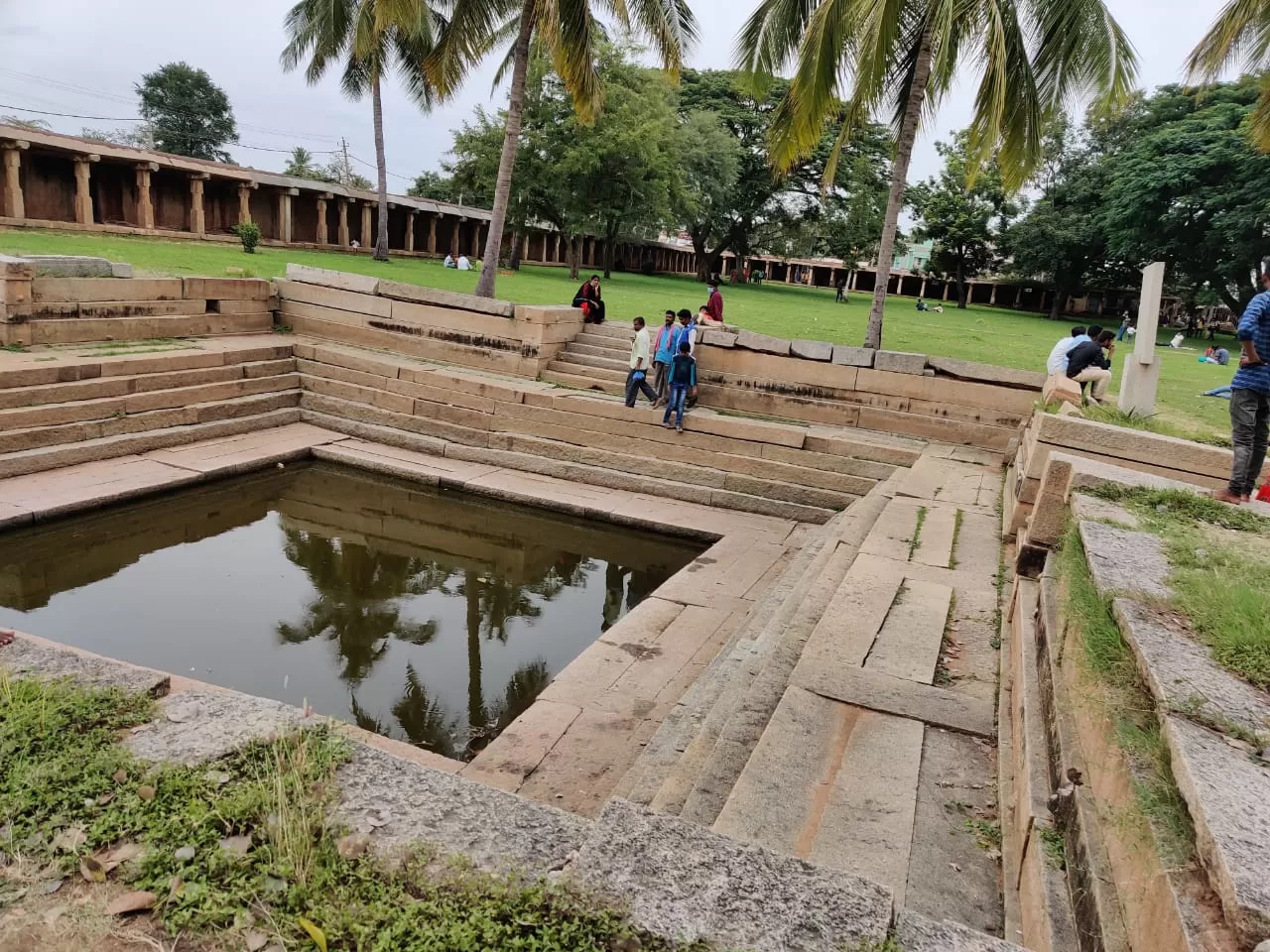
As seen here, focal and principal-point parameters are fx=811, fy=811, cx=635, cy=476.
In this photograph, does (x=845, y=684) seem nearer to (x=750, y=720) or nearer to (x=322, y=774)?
(x=750, y=720)

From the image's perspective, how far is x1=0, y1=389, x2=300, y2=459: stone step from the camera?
852 cm

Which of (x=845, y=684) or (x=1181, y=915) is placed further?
(x=845, y=684)

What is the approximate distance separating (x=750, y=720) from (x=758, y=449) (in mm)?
6670

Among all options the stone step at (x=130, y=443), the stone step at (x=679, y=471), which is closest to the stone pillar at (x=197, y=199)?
the stone step at (x=130, y=443)

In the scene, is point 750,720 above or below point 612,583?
above

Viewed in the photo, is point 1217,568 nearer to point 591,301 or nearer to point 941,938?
point 941,938

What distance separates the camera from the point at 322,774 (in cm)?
265

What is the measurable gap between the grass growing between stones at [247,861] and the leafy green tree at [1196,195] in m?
32.0

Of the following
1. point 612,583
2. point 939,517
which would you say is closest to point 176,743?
point 612,583

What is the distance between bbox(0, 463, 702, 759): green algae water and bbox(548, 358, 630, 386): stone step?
11.1ft

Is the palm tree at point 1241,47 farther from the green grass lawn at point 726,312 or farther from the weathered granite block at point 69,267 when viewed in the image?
the weathered granite block at point 69,267

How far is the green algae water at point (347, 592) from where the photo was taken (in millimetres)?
5527

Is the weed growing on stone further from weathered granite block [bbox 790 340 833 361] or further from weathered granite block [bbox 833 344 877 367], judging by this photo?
weathered granite block [bbox 790 340 833 361]

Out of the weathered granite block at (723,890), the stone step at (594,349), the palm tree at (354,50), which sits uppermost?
the palm tree at (354,50)
